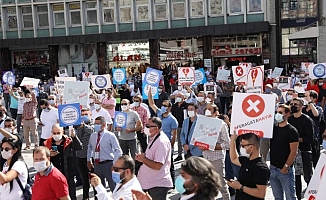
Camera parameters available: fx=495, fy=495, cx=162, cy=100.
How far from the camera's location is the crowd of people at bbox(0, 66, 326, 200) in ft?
17.3

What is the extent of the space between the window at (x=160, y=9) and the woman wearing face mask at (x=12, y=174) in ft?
96.1

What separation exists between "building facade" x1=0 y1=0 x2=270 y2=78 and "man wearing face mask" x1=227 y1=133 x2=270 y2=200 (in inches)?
1091

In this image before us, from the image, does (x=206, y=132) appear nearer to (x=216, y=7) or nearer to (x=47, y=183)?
(x=47, y=183)

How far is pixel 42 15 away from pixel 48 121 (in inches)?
1074

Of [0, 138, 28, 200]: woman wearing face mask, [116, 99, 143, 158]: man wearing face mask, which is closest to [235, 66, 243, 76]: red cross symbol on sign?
[116, 99, 143, 158]: man wearing face mask

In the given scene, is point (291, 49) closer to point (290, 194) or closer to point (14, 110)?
point (14, 110)

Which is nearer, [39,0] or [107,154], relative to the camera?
[107,154]

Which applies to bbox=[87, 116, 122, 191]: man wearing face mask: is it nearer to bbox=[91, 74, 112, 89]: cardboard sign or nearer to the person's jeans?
the person's jeans

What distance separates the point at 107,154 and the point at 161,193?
1.81m

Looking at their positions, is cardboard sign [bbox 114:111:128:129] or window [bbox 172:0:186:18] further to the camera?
window [bbox 172:0:186:18]

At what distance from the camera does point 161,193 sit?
22.4 ft

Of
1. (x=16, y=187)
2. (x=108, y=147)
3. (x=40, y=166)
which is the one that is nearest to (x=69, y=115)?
(x=108, y=147)

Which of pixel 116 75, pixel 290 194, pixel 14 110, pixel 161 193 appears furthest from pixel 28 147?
pixel 290 194

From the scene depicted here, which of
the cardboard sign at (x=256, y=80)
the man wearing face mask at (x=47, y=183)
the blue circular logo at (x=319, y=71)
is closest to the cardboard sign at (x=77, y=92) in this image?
the cardboard sign at (x=256, y=80)
